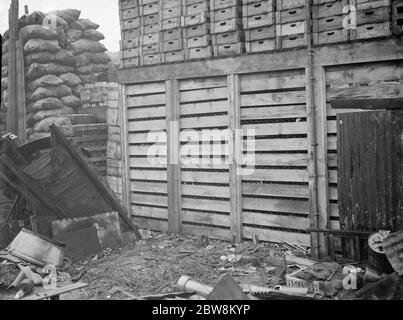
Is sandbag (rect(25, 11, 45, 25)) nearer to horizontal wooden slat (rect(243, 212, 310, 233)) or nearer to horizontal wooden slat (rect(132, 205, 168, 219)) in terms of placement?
horizontal wooden slat (rect(132, 205, 168, 219))

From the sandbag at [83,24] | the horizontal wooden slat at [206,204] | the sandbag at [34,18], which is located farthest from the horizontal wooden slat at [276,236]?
the sandbag at [83,24]

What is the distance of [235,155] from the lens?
27.3 feet

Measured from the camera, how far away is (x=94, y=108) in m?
11.5

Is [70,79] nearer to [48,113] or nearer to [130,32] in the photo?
[48,113]

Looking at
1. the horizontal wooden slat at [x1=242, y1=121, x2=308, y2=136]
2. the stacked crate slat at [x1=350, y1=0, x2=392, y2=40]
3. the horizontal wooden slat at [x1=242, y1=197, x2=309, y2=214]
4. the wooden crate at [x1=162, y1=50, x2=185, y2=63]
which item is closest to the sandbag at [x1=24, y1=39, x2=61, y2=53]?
the wooden crate at [x1=162, y1=50, x2=185, y2=63]

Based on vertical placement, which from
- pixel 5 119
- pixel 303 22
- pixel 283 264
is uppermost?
pixel 303 22

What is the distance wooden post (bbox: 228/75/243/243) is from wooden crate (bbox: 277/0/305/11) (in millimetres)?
1392

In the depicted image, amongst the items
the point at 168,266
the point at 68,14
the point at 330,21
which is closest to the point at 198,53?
the point at 330,21

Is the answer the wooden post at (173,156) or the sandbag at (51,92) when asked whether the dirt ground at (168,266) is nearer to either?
the wooden post at (173,156)

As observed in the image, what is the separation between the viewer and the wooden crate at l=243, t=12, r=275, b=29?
25.5ft

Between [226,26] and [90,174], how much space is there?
143 inches
